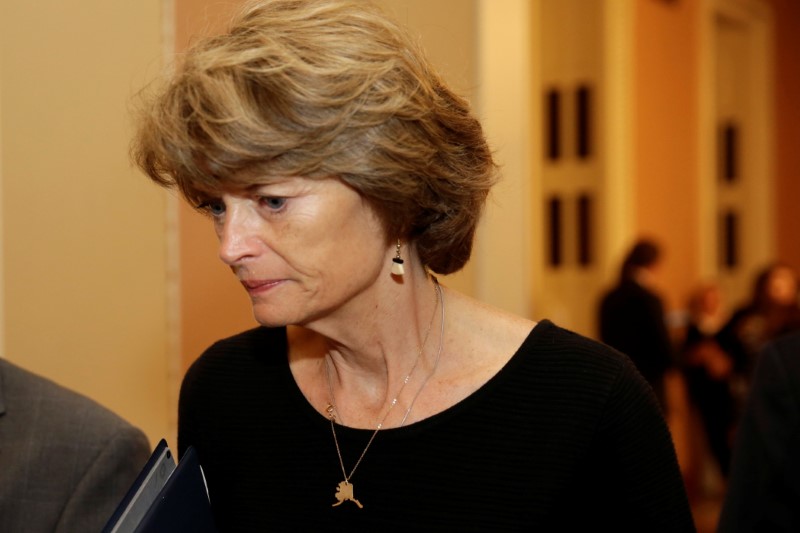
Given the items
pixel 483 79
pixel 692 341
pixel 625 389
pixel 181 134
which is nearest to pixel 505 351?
pixel 625 389

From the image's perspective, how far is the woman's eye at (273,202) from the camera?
1489 mm

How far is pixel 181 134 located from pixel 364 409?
22.0 inches

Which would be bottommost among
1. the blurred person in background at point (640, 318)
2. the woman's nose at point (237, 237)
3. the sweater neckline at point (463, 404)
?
the blurred person in background at point (640, 318)

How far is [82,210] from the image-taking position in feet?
7.34

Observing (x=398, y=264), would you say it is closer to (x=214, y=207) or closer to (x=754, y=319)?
(x=214, y=207)

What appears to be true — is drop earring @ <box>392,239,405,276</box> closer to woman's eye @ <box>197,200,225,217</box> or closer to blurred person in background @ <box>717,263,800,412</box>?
woman's eye @ <box>197,200,225,217</box>

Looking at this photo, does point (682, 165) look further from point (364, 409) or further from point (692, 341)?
point (364, 409)

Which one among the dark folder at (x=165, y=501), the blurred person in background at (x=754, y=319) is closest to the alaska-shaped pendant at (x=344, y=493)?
the dark folder at (x=165, y=501)

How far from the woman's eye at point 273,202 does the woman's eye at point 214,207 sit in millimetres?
75

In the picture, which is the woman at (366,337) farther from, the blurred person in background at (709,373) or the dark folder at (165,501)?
the blurred person in background at (709,373)

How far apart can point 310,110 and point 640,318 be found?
5468 mm

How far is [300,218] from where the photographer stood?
58.8 inches

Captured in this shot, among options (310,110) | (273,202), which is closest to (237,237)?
(273,202)

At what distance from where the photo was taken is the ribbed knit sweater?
1.64 m
